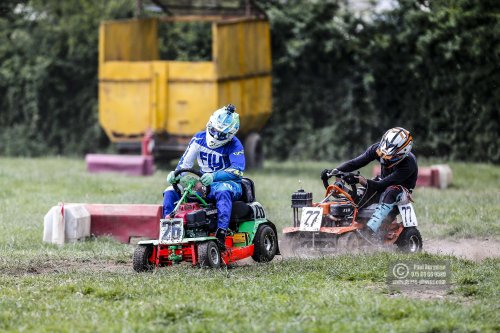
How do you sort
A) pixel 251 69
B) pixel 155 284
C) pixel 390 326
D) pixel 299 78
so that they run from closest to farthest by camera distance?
pixel 390 326, pixel 155 284, pixel 251 69, pixel 299 78

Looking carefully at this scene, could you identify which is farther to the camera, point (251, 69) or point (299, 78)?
point (299, 78)

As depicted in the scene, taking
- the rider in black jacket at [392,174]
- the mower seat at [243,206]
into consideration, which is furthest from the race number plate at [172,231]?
the rider in black jacket at [392,174]

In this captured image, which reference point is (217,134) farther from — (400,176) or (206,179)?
(400,176)

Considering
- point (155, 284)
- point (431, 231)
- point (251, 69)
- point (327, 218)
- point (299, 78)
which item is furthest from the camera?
point (299, 78)

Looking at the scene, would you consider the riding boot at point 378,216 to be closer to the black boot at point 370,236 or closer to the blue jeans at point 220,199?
the black boot at point 370,236

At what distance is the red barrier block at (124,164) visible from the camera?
23.3 m

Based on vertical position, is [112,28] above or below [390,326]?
above

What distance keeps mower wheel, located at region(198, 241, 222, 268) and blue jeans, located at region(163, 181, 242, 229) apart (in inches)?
15.1

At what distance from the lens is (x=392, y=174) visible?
1342 centimetres

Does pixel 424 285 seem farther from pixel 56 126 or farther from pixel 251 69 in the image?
pixel 56 126

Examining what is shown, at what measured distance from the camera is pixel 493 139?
26.6 meters

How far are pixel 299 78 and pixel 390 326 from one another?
21.8 m

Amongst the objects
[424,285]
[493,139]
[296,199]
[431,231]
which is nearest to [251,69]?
[493,139]

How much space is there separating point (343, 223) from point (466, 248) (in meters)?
1.91
